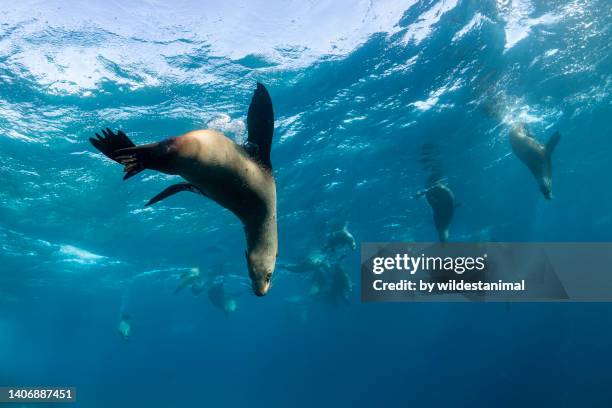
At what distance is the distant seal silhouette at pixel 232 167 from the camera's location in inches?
59.1

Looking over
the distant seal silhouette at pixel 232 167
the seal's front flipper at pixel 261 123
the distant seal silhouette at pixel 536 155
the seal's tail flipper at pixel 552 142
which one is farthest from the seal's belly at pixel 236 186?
the distant seal silhouette at pixel 536 155

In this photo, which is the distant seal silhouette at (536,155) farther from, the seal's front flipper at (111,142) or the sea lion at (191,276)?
the sea lion at (191,276)

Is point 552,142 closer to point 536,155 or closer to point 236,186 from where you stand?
point 536,155

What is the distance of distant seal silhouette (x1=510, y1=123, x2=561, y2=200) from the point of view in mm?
7809

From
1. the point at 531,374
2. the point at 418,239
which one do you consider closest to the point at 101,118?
the point at 418,239

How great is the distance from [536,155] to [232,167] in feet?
27.5

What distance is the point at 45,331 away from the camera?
203ft

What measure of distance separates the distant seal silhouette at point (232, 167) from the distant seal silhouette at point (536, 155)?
Answer: 23.2 feet

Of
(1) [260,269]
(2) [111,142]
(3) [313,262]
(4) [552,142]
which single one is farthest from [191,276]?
(2) [111,142]

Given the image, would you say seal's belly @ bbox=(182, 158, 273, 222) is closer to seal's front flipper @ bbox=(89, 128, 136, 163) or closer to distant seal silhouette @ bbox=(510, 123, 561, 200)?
seal's front flipper @ bbox=(89, 128, 136, 163)

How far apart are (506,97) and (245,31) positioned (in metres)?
10.6

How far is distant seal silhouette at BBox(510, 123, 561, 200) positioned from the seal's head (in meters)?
7.20

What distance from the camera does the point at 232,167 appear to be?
1.67 metres

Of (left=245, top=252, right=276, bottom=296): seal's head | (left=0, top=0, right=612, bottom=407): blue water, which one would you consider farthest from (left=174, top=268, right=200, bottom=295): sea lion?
(left=245, top=252, right=276, bottom=296): seal's head
